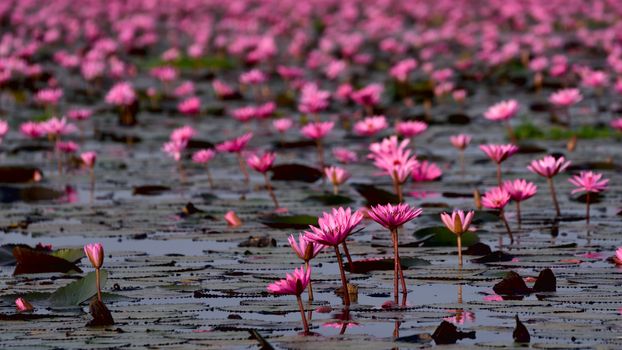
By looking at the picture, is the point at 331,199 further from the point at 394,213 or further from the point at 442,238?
the point at 394,213

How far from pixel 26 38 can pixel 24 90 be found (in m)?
6.06

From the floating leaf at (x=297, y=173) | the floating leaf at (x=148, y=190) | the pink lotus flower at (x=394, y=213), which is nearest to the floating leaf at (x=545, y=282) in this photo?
the pink lotus flower at (x=394, y=213)

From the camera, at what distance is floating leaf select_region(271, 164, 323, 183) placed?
767 cm

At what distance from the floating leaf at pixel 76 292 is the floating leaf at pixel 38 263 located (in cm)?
55

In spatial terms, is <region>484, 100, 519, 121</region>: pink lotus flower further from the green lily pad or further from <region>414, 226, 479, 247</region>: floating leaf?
<region>414, 226, 479, 247</region>: floating leaf

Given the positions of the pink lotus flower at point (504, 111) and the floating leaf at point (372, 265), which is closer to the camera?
the floating leaf at point (372, 265)

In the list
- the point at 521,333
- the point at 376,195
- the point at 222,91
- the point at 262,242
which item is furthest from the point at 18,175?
the point at 222,91

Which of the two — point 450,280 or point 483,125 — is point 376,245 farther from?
point 483,125

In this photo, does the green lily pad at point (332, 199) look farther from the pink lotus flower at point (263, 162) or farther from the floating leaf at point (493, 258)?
the floating leaf at point (493, 258)

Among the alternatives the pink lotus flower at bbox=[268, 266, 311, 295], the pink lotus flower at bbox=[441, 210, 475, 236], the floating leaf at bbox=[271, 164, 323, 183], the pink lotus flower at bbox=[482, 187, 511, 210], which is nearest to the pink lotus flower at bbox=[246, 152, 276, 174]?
the floating leaf at bbox=[271, 164, 323, 183]

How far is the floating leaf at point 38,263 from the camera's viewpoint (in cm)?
500

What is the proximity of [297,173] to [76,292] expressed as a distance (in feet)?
11.1

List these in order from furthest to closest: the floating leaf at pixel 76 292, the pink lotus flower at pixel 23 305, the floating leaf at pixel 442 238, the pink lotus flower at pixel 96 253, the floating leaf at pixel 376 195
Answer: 1. the floating leaf at pixel 376 195
2. the floating leaf at pixel 442 238
3. the floating leaf at pixel 76 292
4. the pink lotus flower at pixel 23 305
5. the pink lotus flower at pixel 96 253

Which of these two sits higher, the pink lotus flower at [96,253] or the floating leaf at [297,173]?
the floating leaf at [297,173]
